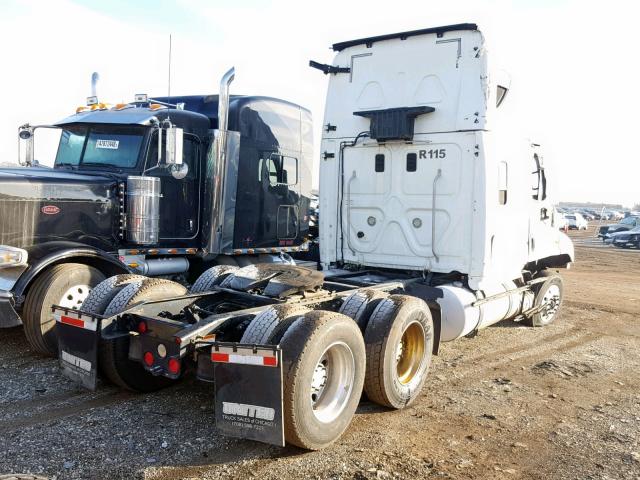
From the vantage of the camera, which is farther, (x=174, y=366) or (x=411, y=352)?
(x=411, y=352)

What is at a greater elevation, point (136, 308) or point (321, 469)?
point (136, 308)

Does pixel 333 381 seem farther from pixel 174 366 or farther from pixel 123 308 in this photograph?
pixel 123 308

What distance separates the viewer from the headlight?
5941mm

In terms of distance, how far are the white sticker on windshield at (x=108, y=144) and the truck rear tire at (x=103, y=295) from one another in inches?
115

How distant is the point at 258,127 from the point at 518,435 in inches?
224

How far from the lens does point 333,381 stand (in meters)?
4.43

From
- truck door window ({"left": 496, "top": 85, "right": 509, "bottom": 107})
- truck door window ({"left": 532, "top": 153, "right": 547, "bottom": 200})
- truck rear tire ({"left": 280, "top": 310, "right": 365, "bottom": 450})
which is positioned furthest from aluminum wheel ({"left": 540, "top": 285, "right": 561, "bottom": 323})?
truck rear tire ({"left": 280, "top": 310, "right": 365, "bottom": 450})

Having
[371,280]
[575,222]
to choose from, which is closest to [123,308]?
[371,280]

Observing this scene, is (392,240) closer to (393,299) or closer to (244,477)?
(393,299)

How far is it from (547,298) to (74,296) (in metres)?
6.57

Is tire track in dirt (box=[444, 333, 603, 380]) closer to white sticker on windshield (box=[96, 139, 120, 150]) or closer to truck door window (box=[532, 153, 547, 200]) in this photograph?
truck door window (box=[532, 153, 547, 200])

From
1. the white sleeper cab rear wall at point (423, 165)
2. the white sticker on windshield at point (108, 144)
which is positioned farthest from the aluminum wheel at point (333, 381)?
the white sticker on windshield at point (108, 144)

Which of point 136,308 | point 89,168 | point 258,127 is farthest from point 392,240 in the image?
point 89,168

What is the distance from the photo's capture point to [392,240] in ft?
24.1
